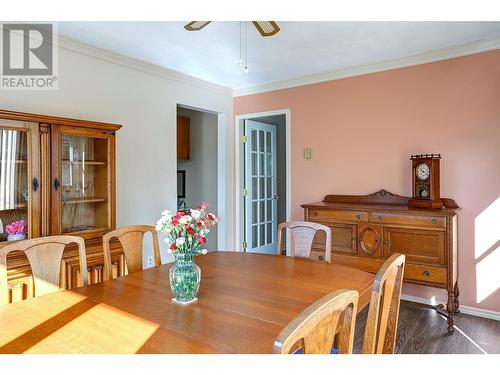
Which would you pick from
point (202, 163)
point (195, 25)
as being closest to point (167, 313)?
point (195, 25)

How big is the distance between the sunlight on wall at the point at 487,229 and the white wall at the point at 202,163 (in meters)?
3.11

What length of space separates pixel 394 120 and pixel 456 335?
2.05 meters

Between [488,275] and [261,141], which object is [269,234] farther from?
[488,275]

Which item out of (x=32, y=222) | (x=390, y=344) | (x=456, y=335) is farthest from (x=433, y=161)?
(x=32, y=222)

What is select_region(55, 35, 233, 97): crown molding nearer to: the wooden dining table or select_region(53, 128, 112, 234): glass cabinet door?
select_region(53, 128, 112, 234): glass cabinet door

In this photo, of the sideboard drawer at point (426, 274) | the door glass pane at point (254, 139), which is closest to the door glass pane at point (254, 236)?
the door glass pane at point (254, 139)

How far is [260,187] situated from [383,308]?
398 centimetres

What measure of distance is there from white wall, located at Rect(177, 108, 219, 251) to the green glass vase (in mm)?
3400

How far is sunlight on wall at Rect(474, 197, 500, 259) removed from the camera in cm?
302

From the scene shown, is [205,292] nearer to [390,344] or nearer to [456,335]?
[390,344]

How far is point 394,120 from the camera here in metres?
3.54

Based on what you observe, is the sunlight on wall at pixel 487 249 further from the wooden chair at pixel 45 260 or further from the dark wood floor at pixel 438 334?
the wooden chair at pixel 45 260

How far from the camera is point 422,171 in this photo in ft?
10.3

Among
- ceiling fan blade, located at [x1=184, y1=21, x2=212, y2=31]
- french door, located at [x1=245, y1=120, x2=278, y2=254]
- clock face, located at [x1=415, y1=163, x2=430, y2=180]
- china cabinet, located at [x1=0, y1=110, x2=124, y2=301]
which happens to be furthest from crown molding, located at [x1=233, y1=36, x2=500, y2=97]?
china cabinet, located at [x1=0, y1=110, x2=124, y2=301]
